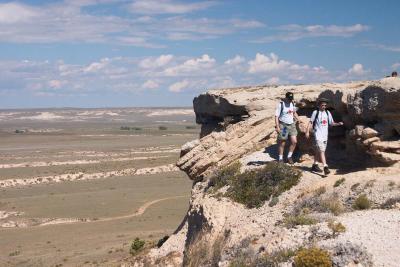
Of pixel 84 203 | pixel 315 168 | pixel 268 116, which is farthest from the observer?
pixel 84 203

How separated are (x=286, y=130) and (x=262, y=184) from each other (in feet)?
5.85

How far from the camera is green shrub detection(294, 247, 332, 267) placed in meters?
10.5

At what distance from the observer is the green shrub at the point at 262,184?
16.0 meters

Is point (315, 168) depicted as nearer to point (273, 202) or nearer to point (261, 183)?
point (261, 183)

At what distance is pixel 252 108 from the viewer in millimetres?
21984

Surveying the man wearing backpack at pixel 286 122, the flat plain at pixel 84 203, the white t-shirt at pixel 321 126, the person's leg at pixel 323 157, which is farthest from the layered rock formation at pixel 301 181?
the flat plain at pixel 84 203

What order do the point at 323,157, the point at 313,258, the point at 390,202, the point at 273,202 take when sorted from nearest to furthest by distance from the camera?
the point at 313,258
the point at 390,202
the point at 273,202
the point at 323,157

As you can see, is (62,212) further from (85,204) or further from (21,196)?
(21,196)

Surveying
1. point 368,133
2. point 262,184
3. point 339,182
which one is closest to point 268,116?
point 262,184

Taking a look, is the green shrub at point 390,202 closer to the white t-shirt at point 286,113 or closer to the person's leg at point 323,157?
the person's leg at point 323,157

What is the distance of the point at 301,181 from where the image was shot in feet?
52.2

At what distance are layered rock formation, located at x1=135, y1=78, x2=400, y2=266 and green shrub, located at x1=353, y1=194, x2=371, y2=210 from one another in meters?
0.21

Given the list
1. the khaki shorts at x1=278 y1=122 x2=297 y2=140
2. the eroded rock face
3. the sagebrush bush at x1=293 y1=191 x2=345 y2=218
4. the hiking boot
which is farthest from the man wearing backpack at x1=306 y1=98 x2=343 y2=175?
the sagebrush bush at x1=293 y1=191 x2=345 y2=218

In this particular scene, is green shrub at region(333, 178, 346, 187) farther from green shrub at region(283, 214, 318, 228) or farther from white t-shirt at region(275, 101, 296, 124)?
white t-shirt at region(275, 101, 296, 124)
